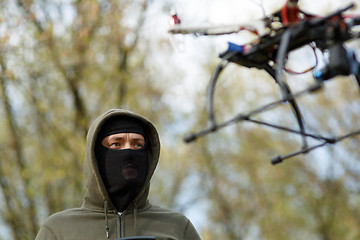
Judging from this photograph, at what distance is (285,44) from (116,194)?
208 cm

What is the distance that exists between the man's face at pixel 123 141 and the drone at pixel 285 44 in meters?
1.48


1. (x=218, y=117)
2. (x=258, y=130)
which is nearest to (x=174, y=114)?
(x=218, y=117)

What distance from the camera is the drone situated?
207cm

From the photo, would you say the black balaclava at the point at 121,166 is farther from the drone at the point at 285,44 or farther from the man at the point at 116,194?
the drone at the point at 285,44

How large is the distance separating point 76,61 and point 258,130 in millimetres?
9245

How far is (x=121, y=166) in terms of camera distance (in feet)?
12.1

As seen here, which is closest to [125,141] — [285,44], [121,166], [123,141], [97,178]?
[123,141]

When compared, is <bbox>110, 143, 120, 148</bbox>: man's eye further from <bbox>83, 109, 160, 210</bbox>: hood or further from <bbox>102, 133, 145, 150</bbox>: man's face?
<bbox>83, 109, 160, 210</bbox>: hood

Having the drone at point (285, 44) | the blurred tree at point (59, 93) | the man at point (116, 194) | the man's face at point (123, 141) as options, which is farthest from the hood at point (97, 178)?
the blurred tree at point (59, 93)

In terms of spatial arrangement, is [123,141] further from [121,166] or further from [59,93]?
[59,93]

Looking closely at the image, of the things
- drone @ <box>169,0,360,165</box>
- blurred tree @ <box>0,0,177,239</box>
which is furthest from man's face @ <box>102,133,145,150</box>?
blurred tree @ <box>0,0,177,239</box>

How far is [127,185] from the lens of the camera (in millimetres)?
3680

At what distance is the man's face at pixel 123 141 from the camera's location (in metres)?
3.79

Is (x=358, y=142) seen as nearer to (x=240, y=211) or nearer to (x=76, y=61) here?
(x=240, y=211)
